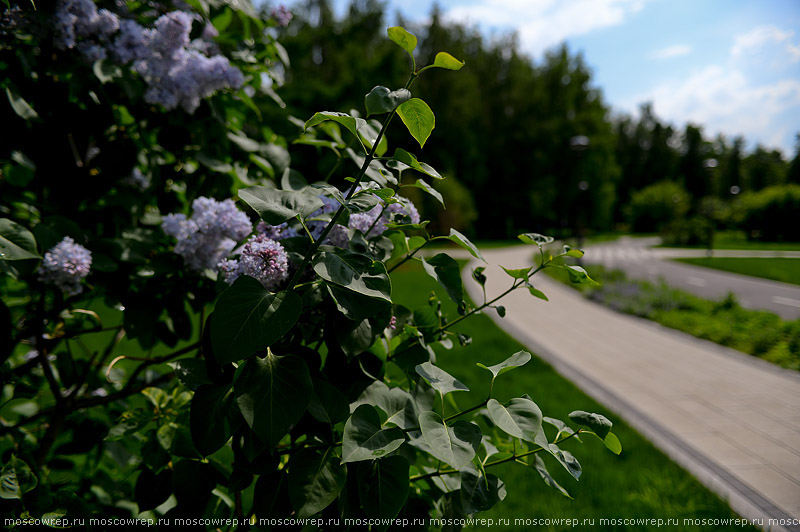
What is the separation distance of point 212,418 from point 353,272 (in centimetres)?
37

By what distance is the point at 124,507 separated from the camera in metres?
1.56

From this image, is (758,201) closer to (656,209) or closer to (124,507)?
(656,209)

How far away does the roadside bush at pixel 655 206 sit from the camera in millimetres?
45750

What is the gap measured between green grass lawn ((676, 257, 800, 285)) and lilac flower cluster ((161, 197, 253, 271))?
15.0 m

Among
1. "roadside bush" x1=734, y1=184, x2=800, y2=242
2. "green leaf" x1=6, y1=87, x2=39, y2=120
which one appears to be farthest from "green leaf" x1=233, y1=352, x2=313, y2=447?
"roadside bush" x1=734, y1=184, x2=800, y2=242

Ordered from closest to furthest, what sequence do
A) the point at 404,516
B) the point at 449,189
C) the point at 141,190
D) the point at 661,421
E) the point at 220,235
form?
the point at 404,516 < the point at 220,235 < the point at 141,190 < the point at 661,421 < the point at 449,189

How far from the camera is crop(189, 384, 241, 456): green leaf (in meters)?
0.79

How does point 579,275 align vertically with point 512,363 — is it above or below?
above

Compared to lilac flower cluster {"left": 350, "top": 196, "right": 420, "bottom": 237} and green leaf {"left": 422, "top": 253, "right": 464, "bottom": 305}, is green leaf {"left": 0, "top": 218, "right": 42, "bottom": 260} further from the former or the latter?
green leaf {"left": 422, "top": 253, "right": 464, "bottom": 305}

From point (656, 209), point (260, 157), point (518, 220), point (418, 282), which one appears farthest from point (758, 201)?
point (260, 157)

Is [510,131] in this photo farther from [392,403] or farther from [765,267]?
[392,403]

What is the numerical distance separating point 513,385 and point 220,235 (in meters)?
3.74

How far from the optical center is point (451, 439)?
0.76 metres

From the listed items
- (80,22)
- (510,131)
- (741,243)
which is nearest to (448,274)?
(80,22)
